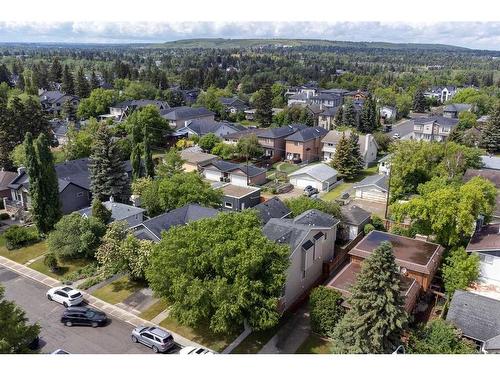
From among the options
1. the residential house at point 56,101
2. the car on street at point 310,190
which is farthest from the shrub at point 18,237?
the residential house at point 56,101

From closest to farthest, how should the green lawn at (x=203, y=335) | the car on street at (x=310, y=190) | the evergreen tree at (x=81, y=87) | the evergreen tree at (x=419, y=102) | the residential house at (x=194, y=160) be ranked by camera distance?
the green lawn at (x=203, y=335) → the car on street at (x=310, y=190) → the residential house at (x=194, y=160) → the evergreen tree at (x=81, y=87) → the evergreen tree at (x=419, y=102)

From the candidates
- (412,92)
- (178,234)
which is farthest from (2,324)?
(412,92)

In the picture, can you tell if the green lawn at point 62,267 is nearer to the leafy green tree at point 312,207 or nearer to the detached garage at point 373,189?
the leafy green tree at point 312,207

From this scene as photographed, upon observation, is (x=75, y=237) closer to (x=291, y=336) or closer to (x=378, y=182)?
(x=291, y=336)

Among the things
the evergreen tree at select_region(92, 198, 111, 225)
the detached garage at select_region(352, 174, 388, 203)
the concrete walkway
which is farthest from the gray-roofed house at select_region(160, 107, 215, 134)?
the concrete walkway

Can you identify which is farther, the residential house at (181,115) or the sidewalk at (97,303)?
the residential house at (181,115)

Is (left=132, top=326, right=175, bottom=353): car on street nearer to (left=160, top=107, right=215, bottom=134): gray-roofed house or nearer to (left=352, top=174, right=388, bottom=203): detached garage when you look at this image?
(left=352, top=174, right=388, bottom=203): detached garage
